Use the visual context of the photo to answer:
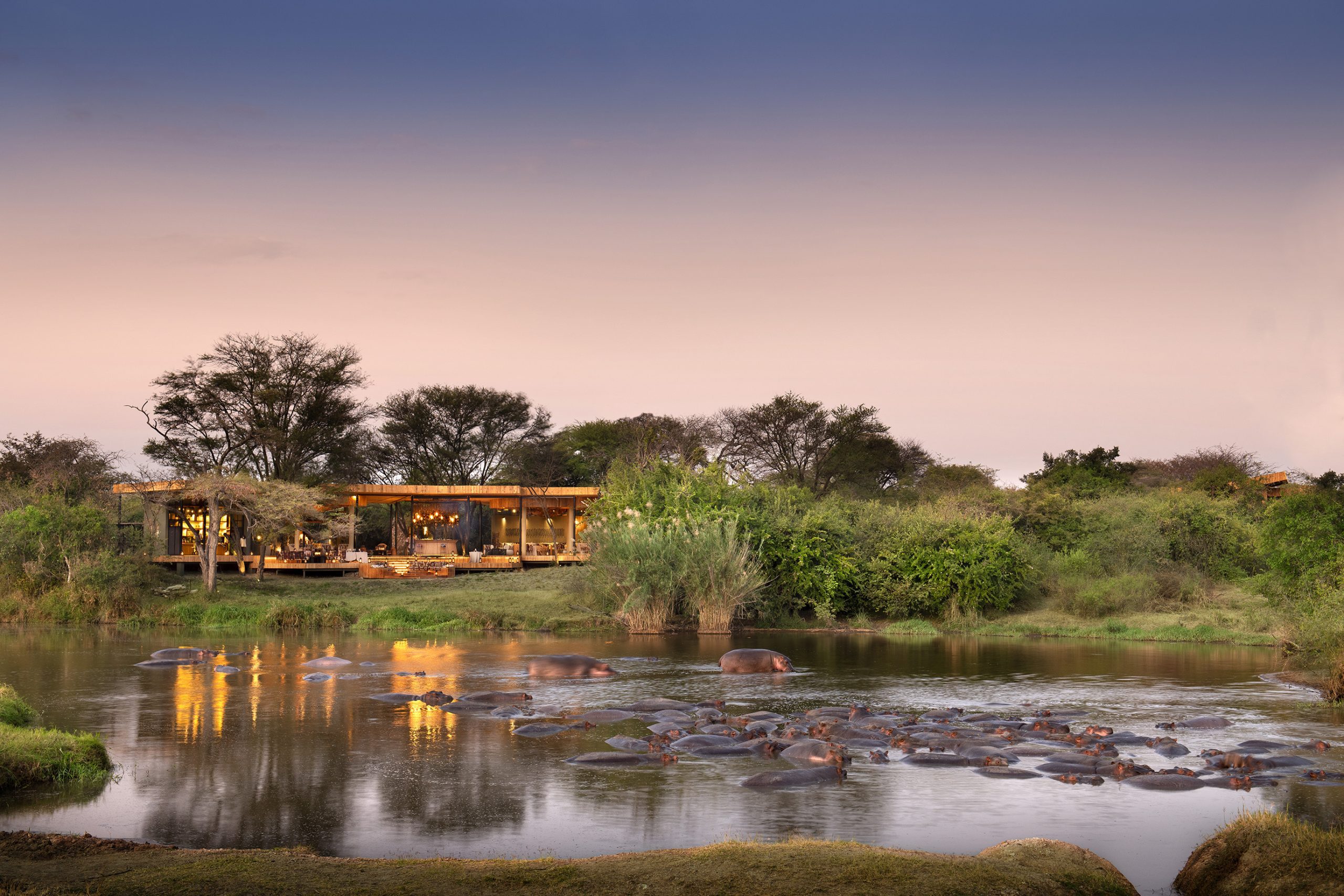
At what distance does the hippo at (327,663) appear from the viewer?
1961 centimetres

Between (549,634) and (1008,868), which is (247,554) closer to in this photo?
(549,634)

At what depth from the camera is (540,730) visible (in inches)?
528

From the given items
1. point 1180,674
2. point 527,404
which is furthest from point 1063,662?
point 527,404

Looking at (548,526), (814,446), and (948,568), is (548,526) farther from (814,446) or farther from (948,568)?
(948,568)

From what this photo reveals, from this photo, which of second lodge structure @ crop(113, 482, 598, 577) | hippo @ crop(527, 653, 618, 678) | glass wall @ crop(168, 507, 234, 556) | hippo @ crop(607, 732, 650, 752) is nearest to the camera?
hippo @ crop(607, 732, 650, 752)

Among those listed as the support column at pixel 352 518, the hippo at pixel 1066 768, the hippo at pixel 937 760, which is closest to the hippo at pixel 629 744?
the hippo at pixel 937 760

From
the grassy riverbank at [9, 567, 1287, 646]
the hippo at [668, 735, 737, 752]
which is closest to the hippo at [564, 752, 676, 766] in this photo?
the hippo at [668, 735, 737, 752]

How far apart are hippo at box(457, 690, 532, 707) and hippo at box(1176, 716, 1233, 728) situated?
8.84 m

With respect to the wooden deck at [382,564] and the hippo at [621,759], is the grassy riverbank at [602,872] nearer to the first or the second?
the hippo at [621,759]

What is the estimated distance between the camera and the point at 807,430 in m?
54.1

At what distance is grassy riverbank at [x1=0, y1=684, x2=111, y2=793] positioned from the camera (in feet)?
32.7

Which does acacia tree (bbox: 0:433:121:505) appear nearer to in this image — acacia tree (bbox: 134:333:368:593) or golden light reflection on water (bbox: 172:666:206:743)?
acacia tree (bbox: 134:333:368:593)

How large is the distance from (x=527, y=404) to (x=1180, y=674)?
45401mm

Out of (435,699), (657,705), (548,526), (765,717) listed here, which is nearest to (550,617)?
(435,699)
